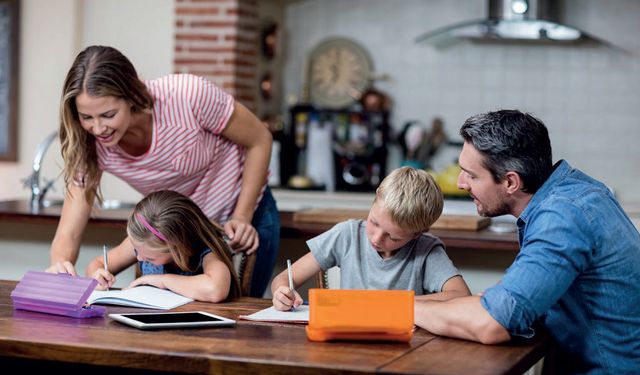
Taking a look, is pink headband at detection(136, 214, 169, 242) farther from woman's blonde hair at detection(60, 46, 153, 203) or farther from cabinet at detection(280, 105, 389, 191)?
cabinet at detection(280, 105, 389, 191)

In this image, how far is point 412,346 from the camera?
214 centimetres

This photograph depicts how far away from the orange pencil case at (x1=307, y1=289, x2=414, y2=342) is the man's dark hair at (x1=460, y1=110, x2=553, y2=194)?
0.40 metres

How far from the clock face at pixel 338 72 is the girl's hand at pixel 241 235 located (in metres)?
3.40

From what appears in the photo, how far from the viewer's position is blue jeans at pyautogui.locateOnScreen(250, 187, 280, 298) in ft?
10.7

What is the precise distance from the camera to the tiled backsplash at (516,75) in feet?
20.0

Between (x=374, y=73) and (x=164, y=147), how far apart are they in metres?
3.57

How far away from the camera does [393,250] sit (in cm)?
278

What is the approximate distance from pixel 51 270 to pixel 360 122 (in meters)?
3.66

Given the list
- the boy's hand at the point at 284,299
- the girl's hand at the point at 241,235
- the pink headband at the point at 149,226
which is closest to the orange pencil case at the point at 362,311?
the boy's hand at the point at 284,299

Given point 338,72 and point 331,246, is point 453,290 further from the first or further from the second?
point 338,72

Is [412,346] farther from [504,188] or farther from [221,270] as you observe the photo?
[221,270]

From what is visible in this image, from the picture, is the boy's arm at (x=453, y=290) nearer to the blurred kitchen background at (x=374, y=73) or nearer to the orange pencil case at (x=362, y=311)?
the orange pencil case at (x=362, y=311)

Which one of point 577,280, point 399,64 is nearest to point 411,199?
point 577,280

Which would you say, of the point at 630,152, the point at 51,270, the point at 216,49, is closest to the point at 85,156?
the point at 51,270
